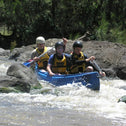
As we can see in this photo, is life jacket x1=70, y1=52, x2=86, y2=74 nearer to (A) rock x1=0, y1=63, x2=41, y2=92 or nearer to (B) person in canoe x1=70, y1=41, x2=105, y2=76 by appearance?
(B) person in canoe x1=70, y1=41, x2=105, y2=76

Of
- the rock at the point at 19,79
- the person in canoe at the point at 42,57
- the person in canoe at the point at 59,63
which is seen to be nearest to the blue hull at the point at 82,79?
the person in canoe at the point at 59,63

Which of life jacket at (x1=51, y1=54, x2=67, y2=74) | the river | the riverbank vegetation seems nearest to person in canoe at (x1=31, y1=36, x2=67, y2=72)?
life jacket at (x1=51, y1=54, x2=67, y2=74)

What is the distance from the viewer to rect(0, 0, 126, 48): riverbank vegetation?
20.3 metres

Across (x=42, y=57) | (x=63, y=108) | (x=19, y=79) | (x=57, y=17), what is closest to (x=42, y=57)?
(x=42, y=57)

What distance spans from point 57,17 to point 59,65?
44.6ft

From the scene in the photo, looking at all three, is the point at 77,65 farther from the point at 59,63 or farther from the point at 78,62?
the point at 59,63

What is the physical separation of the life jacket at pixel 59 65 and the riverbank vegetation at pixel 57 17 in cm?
1106

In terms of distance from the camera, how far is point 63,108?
544 centimetres

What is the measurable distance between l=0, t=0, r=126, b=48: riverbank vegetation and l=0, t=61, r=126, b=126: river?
12.5 meters

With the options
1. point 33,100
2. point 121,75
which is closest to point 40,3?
point 121,75

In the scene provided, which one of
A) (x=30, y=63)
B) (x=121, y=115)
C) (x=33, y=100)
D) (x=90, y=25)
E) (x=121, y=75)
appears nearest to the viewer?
(x=121, y=115)

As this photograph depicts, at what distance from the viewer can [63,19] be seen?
2123cm

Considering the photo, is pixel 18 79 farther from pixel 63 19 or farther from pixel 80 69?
pixel 63 19

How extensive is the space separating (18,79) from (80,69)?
1777 mm
